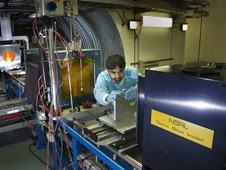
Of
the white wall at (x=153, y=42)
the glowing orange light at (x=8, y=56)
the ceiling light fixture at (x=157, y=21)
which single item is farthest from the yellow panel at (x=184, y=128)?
the ceiling light fixture at (x=157, y=21)

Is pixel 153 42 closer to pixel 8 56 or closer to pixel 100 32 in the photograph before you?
pixel 100 32

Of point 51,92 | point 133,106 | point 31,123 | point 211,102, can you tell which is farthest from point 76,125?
point 31,123

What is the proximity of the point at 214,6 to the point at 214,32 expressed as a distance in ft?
1.87

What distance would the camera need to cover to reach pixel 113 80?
6.37 feet

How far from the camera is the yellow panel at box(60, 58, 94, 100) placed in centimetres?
191

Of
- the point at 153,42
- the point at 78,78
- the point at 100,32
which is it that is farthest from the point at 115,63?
the point at 153,42

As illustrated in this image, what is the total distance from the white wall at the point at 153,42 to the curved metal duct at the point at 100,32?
119mm

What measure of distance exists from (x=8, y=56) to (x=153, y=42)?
8.54 ft

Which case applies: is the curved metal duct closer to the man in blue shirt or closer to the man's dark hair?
the man in blue shirt

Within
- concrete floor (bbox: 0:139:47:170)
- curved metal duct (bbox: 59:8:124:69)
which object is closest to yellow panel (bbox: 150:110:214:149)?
concrete floor (bbox: 0:139:47:170)

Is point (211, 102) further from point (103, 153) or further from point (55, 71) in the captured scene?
point (55, 71)

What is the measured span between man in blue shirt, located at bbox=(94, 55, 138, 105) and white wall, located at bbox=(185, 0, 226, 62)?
11.3 feet

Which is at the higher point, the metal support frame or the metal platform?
the metal platform

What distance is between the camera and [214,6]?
14.7 ft
